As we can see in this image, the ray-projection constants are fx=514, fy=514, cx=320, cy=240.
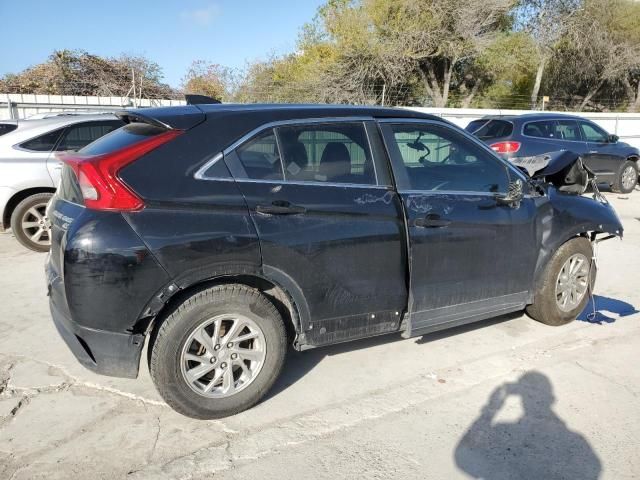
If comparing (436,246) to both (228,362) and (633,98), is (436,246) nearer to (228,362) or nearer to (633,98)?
(228,362)

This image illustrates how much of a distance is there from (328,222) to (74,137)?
522 centimetres

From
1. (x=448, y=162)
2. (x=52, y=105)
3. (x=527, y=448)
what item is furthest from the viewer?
(x=52, y=105)

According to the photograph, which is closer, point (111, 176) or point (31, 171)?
point (111, 176)

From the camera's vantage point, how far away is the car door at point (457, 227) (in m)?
3.40

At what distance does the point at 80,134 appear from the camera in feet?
22.7

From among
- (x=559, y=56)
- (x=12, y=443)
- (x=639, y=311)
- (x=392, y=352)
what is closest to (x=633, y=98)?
(x=559, y=56)

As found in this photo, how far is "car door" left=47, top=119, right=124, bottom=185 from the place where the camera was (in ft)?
21.7

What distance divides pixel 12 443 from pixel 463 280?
2920 mm

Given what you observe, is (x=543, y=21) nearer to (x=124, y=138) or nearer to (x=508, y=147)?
(x=508, y=147)

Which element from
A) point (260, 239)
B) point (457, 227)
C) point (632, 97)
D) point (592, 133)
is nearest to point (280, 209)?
point (260, 239)

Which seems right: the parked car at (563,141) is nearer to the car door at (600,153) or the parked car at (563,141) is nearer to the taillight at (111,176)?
the car door at (600,153)

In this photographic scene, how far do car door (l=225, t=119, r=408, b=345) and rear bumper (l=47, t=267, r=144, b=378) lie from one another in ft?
2.71

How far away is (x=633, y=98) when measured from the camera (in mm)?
33219

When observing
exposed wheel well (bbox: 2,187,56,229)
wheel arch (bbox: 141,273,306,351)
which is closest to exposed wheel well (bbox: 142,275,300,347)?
wheel arch (bbox: 141,273,306,351)
